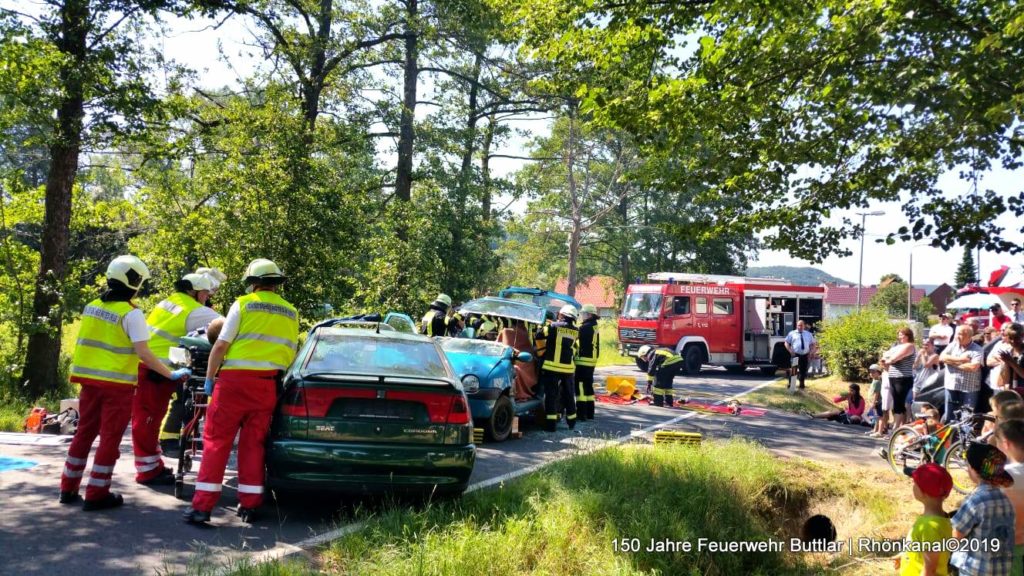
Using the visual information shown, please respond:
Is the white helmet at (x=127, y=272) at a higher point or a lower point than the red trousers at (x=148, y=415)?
higher

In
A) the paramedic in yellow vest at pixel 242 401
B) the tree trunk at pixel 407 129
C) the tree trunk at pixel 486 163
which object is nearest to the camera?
the paramedic in yellow vest at pixel 242 401

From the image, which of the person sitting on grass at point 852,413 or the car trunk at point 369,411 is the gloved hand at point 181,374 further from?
the person sitting on grass at point 852,413

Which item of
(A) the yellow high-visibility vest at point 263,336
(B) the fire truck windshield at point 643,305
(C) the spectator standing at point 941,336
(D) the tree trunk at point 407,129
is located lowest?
(A) the yellow high-visibility vest at point 263,336

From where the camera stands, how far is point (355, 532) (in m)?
4.98

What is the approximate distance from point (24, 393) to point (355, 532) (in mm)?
8477

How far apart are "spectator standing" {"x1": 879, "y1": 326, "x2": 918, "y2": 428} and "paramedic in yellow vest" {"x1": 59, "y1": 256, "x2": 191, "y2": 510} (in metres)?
10.4

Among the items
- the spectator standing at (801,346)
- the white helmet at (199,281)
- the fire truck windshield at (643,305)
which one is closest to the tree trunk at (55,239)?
the white helmet at (199,281)

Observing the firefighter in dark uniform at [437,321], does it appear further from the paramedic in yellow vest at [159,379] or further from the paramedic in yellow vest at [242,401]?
the paramedic in yellow vest at [242,401]

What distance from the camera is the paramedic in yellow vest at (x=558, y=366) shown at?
10.3m

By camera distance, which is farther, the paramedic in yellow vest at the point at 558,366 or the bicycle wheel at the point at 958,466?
the paramedic in yellow vest at the point at 558,366

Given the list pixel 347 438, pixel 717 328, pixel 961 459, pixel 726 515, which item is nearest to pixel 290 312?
pixel 347 438

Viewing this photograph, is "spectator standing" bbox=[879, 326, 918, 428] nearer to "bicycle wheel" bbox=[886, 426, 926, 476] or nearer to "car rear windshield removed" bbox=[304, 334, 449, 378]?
"bicycle wheel" bbox=[886, 426, 926, 476]

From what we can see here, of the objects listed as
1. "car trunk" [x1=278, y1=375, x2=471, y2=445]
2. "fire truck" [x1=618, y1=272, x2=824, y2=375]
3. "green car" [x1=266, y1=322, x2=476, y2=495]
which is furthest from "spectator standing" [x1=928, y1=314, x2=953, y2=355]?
"fire truck" [x1=618, y1=272, x2=824, y2=375]

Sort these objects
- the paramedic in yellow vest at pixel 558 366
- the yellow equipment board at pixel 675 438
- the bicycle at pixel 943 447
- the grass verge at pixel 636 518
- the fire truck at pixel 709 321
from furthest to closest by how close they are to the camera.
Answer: the fire truck at pixel 709 321, the paramedic in yellow vest at pixel 558 366, the yellow equipment board at pixel 675 438, the bicycle at pixel 943 447, the grass verge at pixel 636 518
